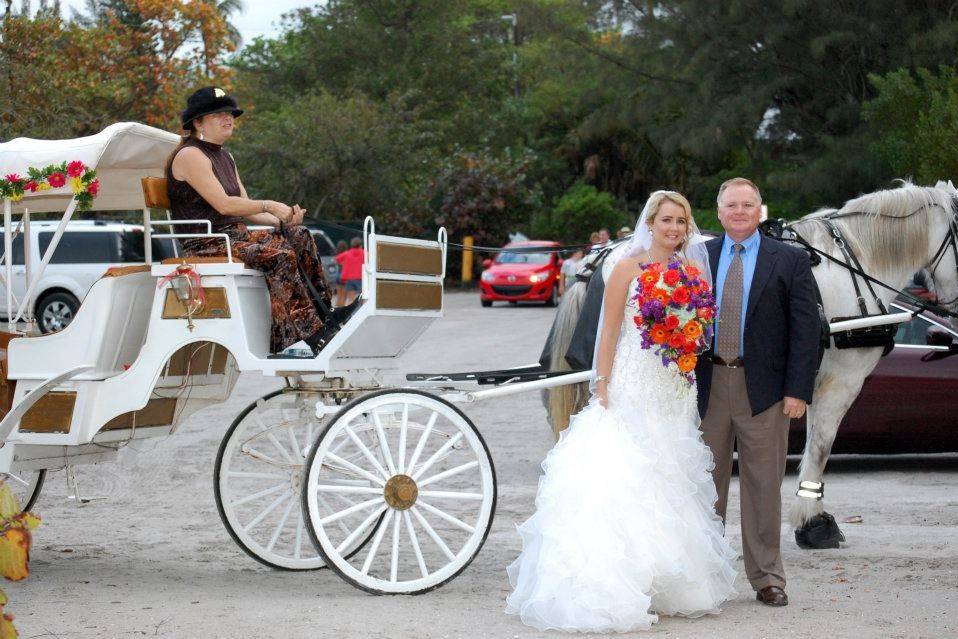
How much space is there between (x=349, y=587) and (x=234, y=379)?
1.64 meters

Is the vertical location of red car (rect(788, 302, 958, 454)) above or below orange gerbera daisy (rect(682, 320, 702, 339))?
below

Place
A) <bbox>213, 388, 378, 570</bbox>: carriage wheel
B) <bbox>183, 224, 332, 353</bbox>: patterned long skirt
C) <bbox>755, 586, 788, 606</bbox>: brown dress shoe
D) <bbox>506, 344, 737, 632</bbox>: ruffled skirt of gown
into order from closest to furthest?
1. <bbox>506, 344, 737, 632</bbox>: ruffled skirt of gown
2. <bbox>755, 586, 788, 606</bbox>: brown dress shoe
3. <bbox>183, 224, 332, 353</bbox>: patterned long skirt
4. <bbox>213, 388, 378, 570</bbox>: carriage wheel

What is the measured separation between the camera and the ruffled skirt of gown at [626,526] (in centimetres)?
570

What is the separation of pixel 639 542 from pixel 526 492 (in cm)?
386

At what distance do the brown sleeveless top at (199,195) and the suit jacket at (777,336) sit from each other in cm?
266

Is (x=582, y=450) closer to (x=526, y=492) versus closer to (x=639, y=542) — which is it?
(x=639, y=542)

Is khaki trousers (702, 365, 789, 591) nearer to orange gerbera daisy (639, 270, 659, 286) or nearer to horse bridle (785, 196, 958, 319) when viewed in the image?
orange gerbera daisy (639, 270, 659, 286)

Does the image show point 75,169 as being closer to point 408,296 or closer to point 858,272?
point 408,296

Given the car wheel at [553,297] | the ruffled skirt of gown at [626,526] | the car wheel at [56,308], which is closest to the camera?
the ruffled skirt of gown at [626,526]

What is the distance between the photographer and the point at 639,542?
5.80 m

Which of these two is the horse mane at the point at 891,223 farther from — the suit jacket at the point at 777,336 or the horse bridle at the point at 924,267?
the suit jacket at the point at 777,336

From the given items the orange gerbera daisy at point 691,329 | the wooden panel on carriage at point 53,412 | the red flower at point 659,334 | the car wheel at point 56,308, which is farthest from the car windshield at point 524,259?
the orange gerbera daisy at point 691,329

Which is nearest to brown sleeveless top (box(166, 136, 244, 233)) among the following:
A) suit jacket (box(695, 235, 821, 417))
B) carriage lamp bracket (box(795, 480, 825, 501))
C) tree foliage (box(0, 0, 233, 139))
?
suit jacket (box(695, 235, 821, 417))

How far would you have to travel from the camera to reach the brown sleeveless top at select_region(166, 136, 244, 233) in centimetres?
677
